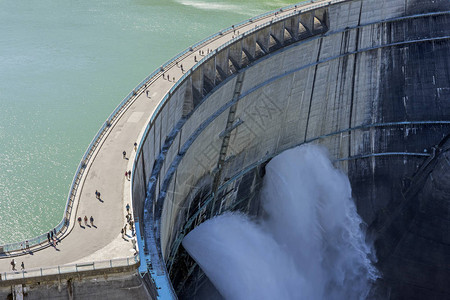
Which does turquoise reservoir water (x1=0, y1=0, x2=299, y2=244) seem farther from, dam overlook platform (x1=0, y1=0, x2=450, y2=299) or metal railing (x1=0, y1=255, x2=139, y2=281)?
metal railing (x1=0, y1=255, x2=139, y2=281)

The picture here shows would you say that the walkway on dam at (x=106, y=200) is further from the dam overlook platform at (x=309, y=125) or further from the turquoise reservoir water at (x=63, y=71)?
the turquoise reservoir water at (x=63, y=71)

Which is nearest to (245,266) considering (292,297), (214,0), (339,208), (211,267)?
(211,267)

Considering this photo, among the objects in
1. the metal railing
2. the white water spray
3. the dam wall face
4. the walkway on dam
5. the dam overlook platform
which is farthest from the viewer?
the dam wall face

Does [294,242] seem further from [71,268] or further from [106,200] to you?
[71,268]

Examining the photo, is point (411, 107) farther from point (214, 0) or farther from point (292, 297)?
point (214, 0)

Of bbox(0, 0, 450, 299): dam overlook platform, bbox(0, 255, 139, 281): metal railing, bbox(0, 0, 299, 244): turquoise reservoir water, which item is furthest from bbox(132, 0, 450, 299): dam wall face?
bbox(0, 255, 139, 281): metal railing

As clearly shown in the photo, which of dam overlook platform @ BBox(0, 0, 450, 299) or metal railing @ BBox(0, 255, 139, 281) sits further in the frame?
dam overlook platform @ BBox(0, 0, 450, 299)
